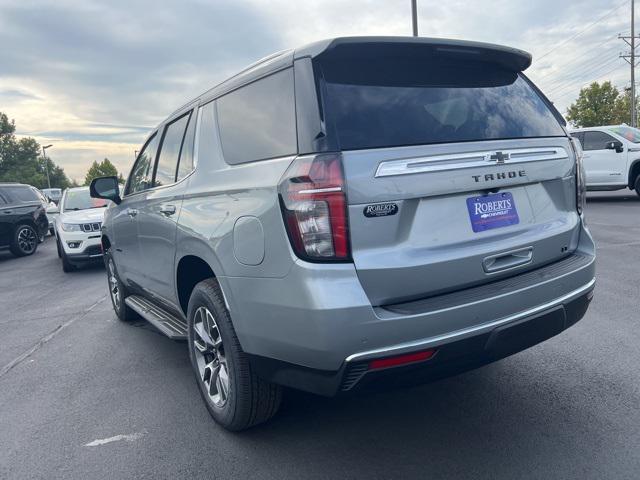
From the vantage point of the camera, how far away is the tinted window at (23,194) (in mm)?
13805

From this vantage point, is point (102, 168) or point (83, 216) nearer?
point (83, 216)

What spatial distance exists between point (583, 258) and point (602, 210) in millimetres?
10721

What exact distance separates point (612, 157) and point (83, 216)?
1208 centimetres

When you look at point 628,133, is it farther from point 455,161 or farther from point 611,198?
point 455,161

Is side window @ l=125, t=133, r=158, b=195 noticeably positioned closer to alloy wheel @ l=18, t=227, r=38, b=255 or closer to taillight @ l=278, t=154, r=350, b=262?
taillight @ l=278, t=154, r=350, b=262

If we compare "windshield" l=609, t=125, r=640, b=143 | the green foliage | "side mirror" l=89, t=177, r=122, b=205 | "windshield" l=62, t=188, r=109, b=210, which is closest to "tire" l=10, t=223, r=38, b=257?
"windshield" l=62, t=188, r=109, b=210

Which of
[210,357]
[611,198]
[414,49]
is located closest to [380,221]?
[414,49]

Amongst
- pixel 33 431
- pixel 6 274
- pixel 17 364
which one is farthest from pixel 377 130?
pixel 6 274

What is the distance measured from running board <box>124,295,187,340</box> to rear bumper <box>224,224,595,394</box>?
1200 millimetres

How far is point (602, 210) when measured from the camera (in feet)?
40.9

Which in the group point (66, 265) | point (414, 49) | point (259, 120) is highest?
point (414, 49)

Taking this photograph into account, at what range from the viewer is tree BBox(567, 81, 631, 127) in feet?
152

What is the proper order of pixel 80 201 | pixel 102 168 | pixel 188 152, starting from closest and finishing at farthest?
pixel 188 152, pixel 80 201, pixel 102 168

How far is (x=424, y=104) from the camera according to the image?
2.61 m
